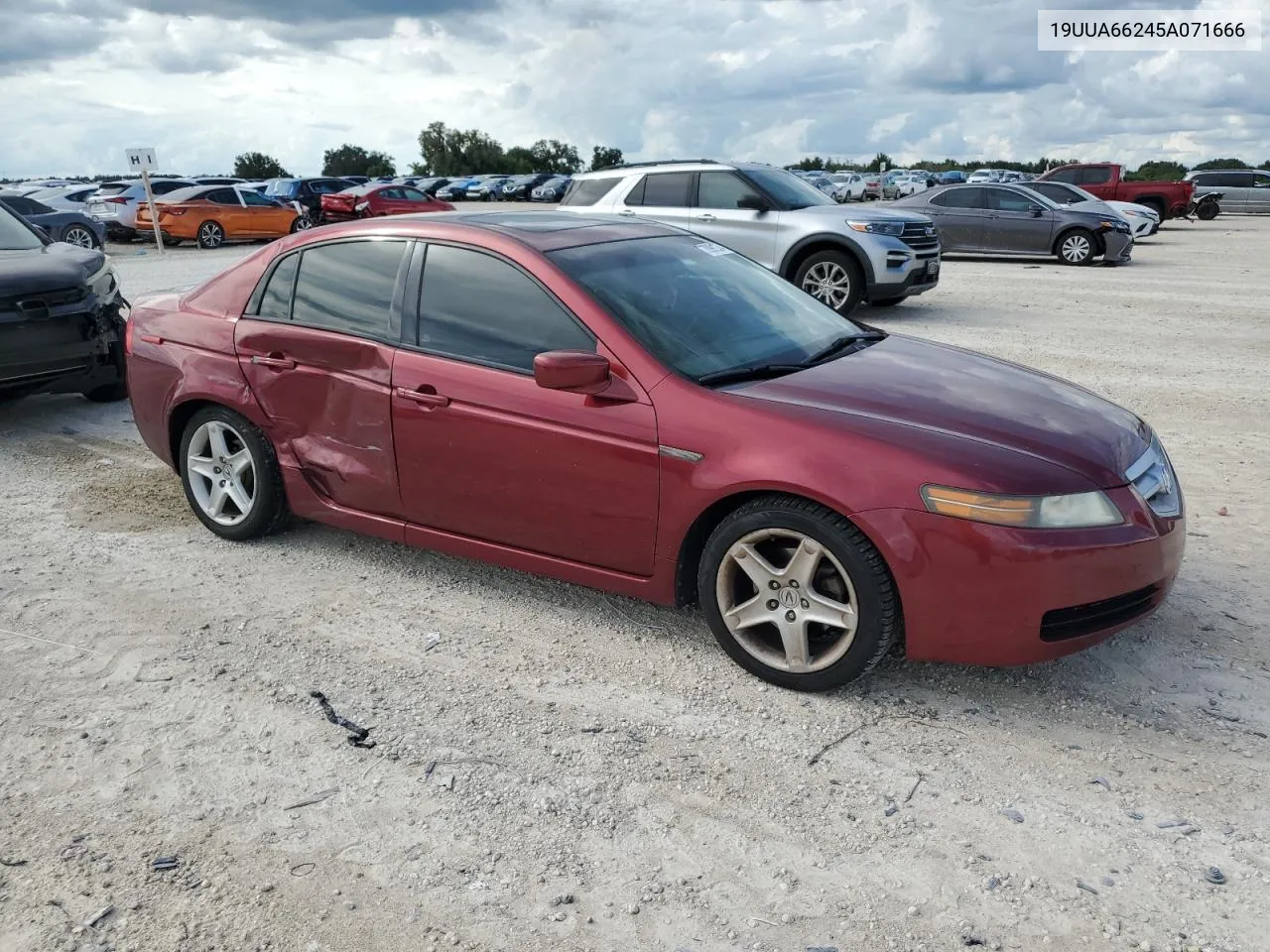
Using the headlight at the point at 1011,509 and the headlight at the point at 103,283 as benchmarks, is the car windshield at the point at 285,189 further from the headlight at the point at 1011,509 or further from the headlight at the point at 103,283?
the headlight at the point at 1011,509

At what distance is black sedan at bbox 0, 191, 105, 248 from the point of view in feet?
71.7

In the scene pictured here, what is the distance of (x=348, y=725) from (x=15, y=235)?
632 centimetres

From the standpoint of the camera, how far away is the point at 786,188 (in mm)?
12445

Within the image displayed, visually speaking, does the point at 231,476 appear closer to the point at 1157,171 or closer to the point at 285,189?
the point at 285,189

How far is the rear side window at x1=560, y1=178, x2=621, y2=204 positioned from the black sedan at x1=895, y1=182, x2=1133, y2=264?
816cm

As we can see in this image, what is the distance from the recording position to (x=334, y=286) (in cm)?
462

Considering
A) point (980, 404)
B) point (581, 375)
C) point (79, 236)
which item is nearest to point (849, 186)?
point (79, 236)

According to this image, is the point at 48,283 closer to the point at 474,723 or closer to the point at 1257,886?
the point at 474,723

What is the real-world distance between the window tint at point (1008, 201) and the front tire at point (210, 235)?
674 inches

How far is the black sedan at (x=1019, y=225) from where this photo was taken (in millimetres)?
18047

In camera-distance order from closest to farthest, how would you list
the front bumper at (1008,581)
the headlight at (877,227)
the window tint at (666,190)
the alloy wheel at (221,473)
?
the front bumper at (1008,581)
the alloy wheel at (221,473)
the headlight at (877,227)
the window tint at (666,190)

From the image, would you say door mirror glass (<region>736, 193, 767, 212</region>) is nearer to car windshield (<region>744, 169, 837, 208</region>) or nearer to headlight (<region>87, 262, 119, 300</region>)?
car windshield (<region>744, 169, 837, 208</region>)

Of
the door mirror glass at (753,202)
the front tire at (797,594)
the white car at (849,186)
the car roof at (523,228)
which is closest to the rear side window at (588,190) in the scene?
the door mirror glass at (753,202)

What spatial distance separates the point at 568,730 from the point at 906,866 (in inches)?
45.5
